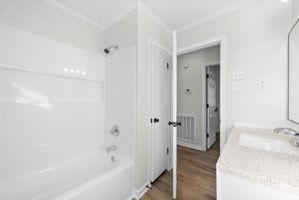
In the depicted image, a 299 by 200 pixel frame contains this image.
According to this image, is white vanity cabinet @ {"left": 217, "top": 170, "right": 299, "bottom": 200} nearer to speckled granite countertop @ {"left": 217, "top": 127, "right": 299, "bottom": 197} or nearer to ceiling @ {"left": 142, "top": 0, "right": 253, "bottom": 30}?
speckled granite countertop @ {"left": 217, "top": 127, "right": 299, "bottom": 197}

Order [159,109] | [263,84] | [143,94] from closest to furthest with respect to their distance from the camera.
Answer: [263,84], [143,94], [159,109]

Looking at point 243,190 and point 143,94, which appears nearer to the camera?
point 243,190

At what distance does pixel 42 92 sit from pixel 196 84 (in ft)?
9.56

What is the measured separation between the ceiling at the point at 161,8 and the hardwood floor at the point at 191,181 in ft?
7.83

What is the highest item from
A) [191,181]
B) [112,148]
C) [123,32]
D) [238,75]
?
[123,32]

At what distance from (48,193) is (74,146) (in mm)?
541

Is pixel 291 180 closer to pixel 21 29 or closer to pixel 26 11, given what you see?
pixel 21 29

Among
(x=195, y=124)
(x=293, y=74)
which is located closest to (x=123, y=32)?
(x=293, y=74)

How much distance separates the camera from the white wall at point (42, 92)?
4.33 ft

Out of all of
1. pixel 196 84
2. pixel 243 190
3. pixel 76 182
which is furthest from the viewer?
pixel 196 84

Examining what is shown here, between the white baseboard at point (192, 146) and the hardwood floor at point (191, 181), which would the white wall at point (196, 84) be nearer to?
the white baseboard at point (192, 146)

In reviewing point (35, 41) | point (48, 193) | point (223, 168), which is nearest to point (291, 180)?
point (223, 168)

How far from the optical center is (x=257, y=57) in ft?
5.00

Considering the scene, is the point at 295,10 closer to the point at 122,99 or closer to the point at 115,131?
the point at 122,99
